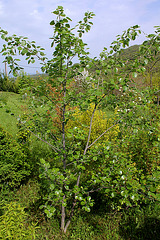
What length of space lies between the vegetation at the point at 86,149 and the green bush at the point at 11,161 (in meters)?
0.02

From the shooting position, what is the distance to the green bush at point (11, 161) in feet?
11.0

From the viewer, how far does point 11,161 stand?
3451 mm

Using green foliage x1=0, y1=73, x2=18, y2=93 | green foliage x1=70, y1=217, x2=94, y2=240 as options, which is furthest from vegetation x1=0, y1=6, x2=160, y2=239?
green foliage x1=0, y1=73, x2=18, y2=93

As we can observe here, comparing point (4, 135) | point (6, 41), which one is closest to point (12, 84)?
point (4, 135)

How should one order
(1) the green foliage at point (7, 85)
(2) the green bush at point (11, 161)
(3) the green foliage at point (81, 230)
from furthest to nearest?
1. (1) the green foliage at point (7, 85)
2. (2) the green bush at point (11, 161)
3. (3) the green foliage at point (81, 230)

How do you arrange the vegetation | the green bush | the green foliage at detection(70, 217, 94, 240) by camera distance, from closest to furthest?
1. the vegetation
2. the green foliage at detection(70, 217, 94, 240)
3. the green bush

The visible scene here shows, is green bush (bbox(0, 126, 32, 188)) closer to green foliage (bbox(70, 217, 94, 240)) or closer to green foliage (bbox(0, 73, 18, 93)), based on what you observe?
green foliage (bbox(70, 217, 94, 240))

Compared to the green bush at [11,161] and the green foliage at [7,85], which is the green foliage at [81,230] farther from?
the green foliage at [7,85]

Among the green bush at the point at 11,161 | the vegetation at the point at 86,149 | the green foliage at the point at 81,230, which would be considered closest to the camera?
the vegetation at the point at 86,149

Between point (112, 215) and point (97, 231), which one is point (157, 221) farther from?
point (97, 231)

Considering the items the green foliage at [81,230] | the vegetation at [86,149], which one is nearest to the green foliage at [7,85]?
the vegetation at [86,149]

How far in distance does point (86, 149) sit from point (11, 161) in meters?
1.86

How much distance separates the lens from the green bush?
3338 millimetres

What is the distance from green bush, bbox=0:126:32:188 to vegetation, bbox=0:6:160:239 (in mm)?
20
